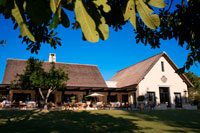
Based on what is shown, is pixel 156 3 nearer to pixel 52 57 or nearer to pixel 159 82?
pixel 159 82

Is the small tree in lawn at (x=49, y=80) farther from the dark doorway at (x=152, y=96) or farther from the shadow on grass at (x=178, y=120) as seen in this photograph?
the dark doorway at (x=152, y=96)

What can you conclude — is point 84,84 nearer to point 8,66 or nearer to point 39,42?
point 8,66

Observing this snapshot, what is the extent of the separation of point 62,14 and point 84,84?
76.2ft

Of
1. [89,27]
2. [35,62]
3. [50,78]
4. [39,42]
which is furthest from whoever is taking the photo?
[35,62]

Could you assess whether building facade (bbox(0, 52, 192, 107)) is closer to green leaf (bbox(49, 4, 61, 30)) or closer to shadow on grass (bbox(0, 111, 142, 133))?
shadow on grass (bbox(0, 111, 142, 133))

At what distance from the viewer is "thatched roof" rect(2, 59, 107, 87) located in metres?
22.8

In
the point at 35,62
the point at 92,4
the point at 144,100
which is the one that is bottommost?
the point at 144,100

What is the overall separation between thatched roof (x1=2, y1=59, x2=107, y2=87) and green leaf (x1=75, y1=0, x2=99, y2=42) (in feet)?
73.8

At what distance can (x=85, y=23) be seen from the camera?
49.2 inches

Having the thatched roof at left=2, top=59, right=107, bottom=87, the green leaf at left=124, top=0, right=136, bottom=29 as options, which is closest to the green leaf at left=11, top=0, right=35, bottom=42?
the green leaf at left=124, top=0, right=136, bottom=29

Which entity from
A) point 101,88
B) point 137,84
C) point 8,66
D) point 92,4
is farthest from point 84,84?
point 92,4

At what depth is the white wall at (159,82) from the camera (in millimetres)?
23328

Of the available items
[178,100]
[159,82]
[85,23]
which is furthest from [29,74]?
[178,100]

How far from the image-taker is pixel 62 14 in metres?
1.36
